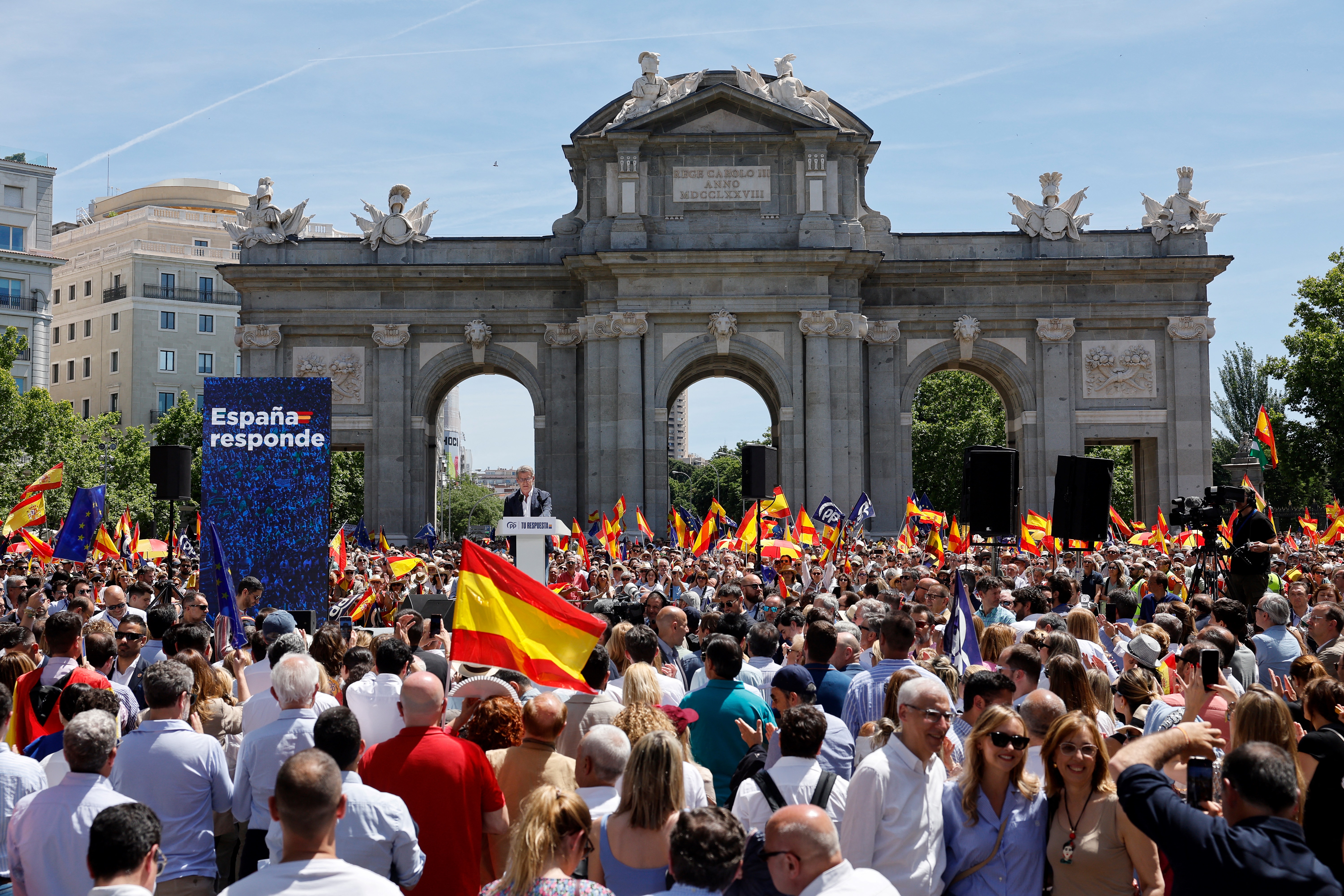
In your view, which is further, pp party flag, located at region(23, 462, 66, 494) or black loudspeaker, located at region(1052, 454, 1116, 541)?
pp party flag, located at region(23, 462, 66, 494)

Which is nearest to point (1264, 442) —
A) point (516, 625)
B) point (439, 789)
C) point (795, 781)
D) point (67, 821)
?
point (516, 625)

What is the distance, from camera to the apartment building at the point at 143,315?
8394cm

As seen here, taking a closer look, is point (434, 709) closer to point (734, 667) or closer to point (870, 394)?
point (734, 667)

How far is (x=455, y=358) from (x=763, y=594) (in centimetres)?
2658

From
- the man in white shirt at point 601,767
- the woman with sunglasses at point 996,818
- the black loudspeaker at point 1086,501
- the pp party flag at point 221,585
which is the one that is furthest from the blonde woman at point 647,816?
the black loudspeaker at point 1086,501

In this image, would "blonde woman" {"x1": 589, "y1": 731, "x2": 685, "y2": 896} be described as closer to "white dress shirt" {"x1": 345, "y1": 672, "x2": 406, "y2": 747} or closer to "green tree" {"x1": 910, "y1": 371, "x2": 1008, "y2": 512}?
"white dress shirt" {"x1": 345, "y1": 672, "x2": 406, "y2": 747}

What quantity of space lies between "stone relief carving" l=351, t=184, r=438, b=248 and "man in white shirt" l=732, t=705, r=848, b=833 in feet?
124

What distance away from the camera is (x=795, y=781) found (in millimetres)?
6996

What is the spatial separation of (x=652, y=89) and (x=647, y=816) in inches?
1468

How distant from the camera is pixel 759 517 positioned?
23297 millimetres

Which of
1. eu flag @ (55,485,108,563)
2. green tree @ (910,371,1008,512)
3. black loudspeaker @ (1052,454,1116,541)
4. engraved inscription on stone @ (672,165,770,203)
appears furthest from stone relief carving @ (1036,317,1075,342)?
green tree @ (910,371,1008,512)

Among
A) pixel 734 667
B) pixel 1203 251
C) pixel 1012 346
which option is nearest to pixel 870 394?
pixel 1012 346

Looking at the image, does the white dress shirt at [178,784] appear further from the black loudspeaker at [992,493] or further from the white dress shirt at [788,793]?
the black loudspeaker at [992,493]

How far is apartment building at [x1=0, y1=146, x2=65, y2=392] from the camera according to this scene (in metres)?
65.0
